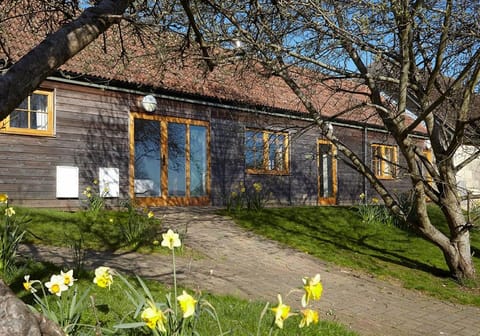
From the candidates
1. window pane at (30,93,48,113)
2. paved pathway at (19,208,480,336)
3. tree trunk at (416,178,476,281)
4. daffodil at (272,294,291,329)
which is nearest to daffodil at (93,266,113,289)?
daffodil at (272,294,291,329)

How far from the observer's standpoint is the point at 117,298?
4145 mm

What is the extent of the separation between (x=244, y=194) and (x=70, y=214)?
18.4ft

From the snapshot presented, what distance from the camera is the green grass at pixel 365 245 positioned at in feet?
22.2

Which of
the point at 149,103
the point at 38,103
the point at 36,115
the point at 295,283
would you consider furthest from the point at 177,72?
the point at 295,283

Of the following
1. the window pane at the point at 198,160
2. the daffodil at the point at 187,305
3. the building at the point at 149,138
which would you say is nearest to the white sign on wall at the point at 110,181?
the building at the point at 149,138

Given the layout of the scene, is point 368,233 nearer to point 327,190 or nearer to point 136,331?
point 327,190

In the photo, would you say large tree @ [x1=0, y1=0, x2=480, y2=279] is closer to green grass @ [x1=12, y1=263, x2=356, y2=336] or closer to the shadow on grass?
the shadow on grass

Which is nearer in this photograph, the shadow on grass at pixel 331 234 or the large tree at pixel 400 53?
the large tree at pixel 400 53

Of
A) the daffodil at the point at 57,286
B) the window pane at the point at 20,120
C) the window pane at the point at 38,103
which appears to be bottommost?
the daffodil at the point at 57,286

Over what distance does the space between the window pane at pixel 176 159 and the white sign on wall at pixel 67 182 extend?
98.9 inches

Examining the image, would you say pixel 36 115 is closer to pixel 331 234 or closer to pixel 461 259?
pixel 331 234

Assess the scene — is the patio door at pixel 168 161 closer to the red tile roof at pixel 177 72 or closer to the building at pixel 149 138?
the building at pixel 149 138

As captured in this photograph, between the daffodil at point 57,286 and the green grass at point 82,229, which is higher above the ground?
the daffodil at point 57,286

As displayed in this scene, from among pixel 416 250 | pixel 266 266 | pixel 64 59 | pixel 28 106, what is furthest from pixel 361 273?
pixel 28 106
